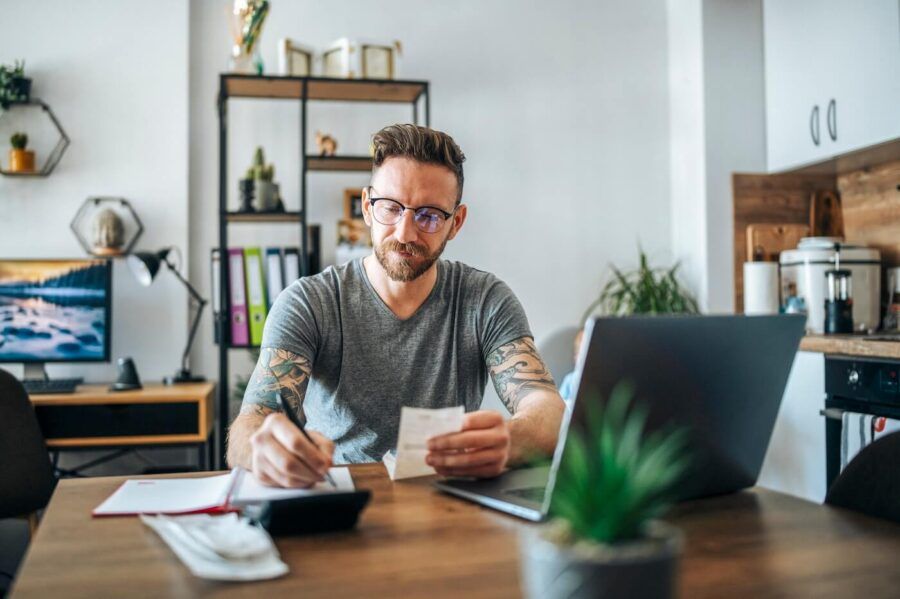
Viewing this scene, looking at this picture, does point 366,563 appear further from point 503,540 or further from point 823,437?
point 823,437

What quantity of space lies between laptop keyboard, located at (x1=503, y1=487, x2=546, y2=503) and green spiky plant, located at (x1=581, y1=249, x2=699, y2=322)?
2.35m

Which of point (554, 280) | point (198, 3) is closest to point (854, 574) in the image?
point (554, 280)

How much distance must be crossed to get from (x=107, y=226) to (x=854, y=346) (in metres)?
2.69

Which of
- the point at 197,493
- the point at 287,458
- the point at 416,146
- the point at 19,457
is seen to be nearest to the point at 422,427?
the point at 287,458

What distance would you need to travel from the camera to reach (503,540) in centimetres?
94

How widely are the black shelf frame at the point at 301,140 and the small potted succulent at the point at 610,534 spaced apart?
2.65m

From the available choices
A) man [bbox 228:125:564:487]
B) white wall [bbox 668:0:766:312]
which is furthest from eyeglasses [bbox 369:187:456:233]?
white wall [bbox 668:0:766:312]

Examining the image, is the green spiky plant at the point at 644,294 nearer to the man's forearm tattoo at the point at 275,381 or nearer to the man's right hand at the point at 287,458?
the man's forearm tattoo at the point at 275,381

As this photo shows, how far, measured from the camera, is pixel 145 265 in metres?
3.00

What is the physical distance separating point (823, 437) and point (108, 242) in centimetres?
271

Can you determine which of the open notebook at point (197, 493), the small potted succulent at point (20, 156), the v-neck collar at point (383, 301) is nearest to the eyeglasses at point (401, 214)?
the v-neck collar at point (383, 301)

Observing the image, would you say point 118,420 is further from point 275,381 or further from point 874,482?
point 874,482

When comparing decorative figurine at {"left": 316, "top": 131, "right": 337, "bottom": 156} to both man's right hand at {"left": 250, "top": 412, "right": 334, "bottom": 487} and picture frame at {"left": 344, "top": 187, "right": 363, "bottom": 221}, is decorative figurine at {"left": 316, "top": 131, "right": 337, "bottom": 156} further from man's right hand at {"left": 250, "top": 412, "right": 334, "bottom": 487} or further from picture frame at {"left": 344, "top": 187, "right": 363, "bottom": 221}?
man's right hand at {"left": 250, "top": 412, "right": 334, "bottom": 487}

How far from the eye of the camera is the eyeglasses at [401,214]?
169 centimetres
